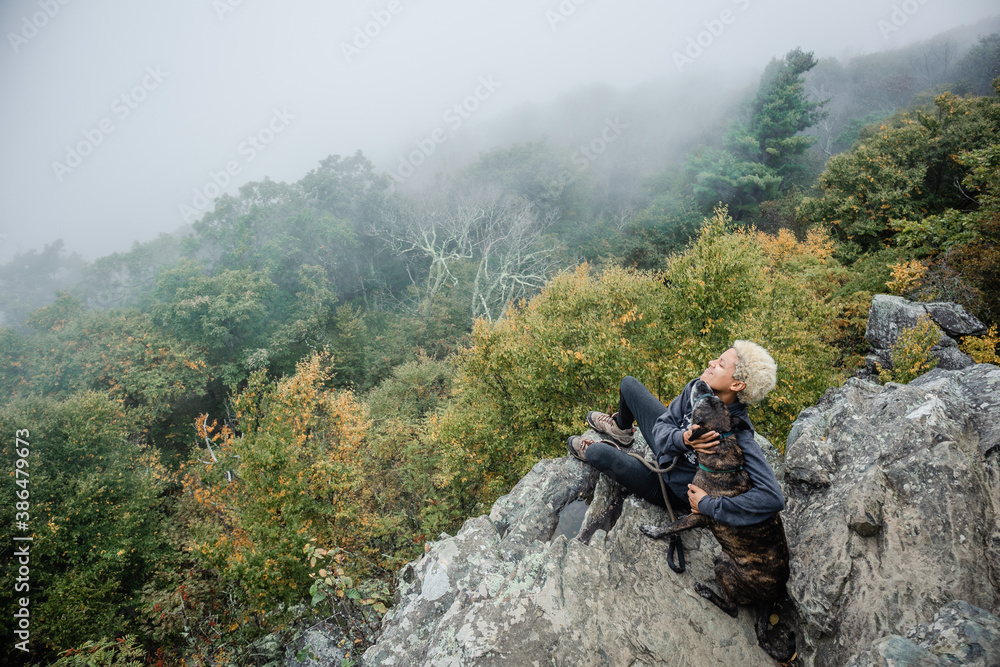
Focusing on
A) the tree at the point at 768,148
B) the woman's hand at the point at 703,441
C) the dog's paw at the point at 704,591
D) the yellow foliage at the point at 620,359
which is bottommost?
the tree at the point at 768,148

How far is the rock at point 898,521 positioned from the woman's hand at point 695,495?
1055 mm

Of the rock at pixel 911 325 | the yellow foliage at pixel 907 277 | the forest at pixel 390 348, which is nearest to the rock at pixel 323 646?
the forest at pixel 390 348

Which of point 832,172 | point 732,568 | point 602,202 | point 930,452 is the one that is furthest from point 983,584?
point 602,202

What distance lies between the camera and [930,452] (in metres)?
3.67

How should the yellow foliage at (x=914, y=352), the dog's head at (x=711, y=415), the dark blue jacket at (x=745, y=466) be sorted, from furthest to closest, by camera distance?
1. the yellow foliage at (x=914, y=352)
2. the dog's head at (x=711, y=415)
3. the dark blue jacket at (x=745, y=466)

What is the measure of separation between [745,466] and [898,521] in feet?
4.15

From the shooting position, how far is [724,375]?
3.67m

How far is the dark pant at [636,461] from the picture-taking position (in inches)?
178

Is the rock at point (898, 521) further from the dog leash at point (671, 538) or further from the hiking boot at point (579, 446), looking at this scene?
the hiking boot at point (579, 446)

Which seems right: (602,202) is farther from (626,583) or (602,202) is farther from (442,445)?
(626,583)

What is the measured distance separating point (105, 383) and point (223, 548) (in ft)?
83.5

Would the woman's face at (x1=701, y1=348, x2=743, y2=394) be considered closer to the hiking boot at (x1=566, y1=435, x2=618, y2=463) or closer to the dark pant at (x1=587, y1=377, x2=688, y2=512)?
the dark pant at (x1=587, y1=377, x2=688, y2=512)

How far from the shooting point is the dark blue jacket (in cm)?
333

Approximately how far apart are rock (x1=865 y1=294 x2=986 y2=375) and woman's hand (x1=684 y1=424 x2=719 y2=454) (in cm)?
1389
